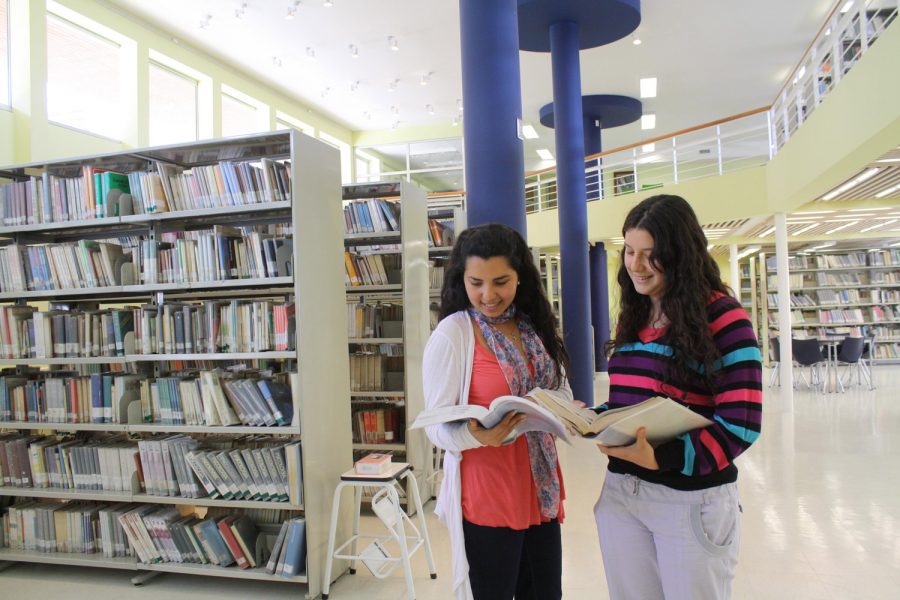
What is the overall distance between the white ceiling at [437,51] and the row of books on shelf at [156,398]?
679 centimetres

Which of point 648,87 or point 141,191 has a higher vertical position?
point 648,87

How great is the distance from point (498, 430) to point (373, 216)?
3.48 m

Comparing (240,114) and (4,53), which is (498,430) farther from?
(240,114)

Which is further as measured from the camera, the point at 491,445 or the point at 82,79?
the point at 82,79

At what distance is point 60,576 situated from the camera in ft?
11.9

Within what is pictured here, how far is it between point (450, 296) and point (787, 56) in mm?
11720

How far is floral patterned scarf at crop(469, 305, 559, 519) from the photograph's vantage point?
171 cm

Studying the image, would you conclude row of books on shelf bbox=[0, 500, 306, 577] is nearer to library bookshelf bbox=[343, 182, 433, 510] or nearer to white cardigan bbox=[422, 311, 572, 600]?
library bookshelf bbox=[343, 182, 433, 510]

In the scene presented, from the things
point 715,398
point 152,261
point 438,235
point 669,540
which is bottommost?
point 669,540

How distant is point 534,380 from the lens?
177 centimetres

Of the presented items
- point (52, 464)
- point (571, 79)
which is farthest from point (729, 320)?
point (571, 79)

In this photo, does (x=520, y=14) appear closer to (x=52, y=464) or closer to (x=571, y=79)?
(x=571, y=79)

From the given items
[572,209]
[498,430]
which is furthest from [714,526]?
[572,209]

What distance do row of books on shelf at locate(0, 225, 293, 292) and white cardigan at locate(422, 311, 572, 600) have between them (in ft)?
6.16
